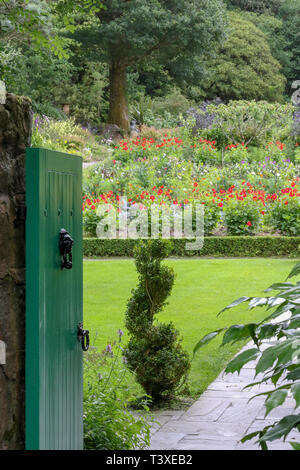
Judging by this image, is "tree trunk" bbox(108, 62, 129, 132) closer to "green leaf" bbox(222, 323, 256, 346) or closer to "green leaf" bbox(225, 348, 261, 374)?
"green leaf" bbox(222, 323, 256, 346)

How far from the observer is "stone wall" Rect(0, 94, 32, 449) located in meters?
1.97

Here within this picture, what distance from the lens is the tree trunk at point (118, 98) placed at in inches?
948

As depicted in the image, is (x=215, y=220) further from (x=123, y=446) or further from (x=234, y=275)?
(x=123, y=446)

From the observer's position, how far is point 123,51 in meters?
23.3

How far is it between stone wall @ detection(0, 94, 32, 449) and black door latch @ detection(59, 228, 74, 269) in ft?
0.64

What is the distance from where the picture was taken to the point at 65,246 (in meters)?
2.21

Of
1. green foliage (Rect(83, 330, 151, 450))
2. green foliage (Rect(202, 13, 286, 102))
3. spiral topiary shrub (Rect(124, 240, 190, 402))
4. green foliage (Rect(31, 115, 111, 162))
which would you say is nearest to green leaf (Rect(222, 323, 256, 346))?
green foliage (Rect(83, 330, 151, 450))

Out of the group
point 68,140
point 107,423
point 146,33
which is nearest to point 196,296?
point 107,423

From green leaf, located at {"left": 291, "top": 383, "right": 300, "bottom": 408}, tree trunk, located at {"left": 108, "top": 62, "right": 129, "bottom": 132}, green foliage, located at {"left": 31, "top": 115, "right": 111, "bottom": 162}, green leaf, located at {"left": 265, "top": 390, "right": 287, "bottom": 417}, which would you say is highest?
tree trunk, located at {"left": 108, "top": 62, "right": 129, "bottom": 132}

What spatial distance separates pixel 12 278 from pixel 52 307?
196mm

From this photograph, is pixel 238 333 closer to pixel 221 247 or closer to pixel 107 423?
pixel 107 423

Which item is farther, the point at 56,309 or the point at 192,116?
the point at 192,116

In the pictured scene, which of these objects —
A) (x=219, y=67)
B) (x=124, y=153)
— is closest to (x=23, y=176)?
(x=124, y=153)

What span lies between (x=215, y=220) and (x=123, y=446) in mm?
7864
